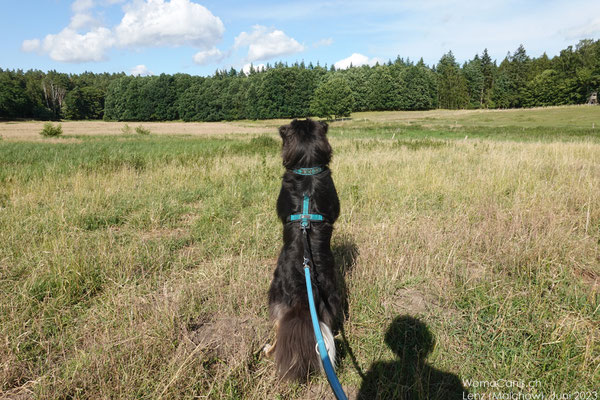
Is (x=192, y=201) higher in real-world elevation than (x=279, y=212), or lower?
lower

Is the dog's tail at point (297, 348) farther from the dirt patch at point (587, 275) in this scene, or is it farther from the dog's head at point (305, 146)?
the dirt patch at point (587, 275)

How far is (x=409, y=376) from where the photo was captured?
2.38 meters

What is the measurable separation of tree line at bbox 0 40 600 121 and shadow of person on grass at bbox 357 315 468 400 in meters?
85.4

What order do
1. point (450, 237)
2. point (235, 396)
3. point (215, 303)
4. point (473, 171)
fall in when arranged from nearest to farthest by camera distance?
point (235, 396) → point (215, 303) → point (450, 237) → point (473, 171)

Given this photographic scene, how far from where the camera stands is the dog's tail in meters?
2.18

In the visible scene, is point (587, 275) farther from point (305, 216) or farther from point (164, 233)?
point (164, 233)

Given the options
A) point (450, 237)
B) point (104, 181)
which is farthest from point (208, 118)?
point (450, 237)

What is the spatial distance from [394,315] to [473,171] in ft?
24.1

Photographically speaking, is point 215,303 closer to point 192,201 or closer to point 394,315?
point 394,315

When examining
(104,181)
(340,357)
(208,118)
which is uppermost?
(208,118)

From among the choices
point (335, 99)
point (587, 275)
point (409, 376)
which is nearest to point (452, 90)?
point (335, 99)

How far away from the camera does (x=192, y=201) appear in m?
7.27

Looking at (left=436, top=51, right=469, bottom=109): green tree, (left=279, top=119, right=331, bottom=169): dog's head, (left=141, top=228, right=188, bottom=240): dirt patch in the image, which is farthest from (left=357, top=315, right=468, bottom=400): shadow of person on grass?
(left=436, top=51, right=469, bottom=109): green tree

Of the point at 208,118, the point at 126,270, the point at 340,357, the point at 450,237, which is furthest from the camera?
the point at 208,118
